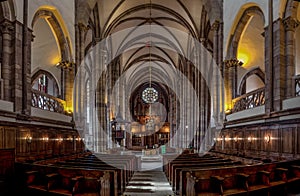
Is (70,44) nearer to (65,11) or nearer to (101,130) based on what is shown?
(65,11)

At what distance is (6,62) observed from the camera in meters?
11.3

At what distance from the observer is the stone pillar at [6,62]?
11.2 meters

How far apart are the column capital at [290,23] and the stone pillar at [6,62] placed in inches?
432

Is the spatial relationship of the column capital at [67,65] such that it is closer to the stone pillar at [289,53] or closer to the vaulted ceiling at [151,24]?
the vaulted ceiling at [151,24]

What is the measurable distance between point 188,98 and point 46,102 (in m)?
19.0

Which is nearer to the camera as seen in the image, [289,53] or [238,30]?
[289,53]

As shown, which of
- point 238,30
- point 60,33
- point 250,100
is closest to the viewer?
point 250,100

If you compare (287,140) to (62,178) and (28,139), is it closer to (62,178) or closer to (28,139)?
(62,178)

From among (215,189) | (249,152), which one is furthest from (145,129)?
(215,189)

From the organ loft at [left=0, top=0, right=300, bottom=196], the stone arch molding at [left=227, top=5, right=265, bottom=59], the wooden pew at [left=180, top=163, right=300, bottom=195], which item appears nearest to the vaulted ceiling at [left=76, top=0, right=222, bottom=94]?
the organ loft at [left=0, top=0, right=300, bottom=196]

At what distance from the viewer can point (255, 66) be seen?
19969 millimetres

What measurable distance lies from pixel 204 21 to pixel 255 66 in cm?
574

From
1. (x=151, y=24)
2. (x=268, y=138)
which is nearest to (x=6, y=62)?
(x=268, y=138)

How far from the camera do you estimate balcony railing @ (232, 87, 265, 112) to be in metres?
13.1
